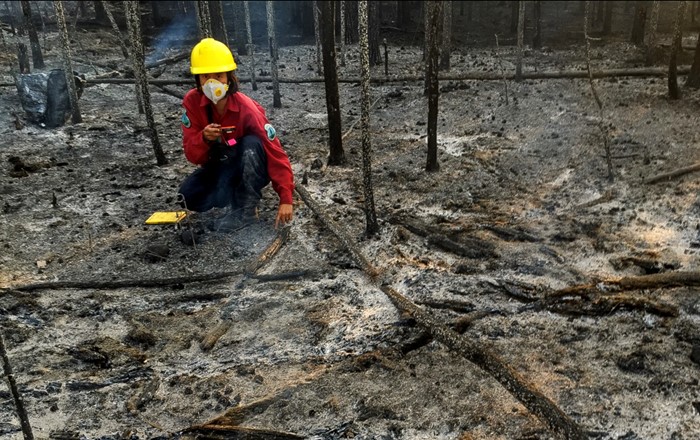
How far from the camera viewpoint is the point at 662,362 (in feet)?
12.1

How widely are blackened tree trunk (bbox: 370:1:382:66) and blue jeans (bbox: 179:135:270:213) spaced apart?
35.7 feet

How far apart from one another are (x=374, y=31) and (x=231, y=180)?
11.2 metres

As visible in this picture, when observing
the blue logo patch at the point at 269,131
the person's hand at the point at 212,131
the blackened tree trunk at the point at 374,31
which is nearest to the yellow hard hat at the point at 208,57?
the person's hand at the point at 212,131

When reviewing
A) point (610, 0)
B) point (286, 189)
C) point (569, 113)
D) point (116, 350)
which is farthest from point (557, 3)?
point (116, 350)

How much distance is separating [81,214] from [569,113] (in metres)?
7.65

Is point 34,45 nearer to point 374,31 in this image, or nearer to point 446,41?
point 374,31

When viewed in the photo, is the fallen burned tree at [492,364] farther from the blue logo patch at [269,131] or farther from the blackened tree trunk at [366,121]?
the blue logo patch at [269,131]

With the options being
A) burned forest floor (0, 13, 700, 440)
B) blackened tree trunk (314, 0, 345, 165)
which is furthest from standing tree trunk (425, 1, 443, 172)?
blackened tree trunk (314, 0, 345, 165)

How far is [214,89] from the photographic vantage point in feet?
17.7

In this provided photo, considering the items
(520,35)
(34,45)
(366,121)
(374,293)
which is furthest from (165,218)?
(34,45)

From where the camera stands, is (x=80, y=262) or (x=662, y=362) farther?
(x=80, y=262)

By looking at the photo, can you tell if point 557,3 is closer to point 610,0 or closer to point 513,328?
point 610,0

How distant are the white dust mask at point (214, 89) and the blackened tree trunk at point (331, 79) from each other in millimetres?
2704

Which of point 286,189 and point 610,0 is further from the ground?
point 610,0
